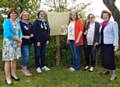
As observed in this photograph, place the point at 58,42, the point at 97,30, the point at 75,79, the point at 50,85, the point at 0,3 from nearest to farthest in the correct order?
1. the point at 50,85
2. the point at 75,79
3. the point at 97,30
4. the point at 58,42
5. the point at 0,3

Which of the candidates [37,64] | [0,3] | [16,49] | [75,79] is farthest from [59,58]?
[0,3]

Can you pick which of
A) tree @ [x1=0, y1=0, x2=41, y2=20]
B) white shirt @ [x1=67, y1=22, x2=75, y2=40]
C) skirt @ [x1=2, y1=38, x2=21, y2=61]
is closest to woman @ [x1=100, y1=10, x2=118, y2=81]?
white shirt @ [x1=67, y1=22, x2=75, y2=40]

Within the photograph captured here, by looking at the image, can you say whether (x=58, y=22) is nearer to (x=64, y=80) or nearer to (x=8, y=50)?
(x=64, y=80)

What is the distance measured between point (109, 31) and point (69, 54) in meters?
3.11

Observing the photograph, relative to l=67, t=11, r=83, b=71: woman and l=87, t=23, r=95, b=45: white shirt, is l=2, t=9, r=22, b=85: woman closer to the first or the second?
l=67, t=11, r=83, b=71: woman

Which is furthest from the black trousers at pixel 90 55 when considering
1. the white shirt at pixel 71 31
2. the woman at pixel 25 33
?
the woman at pixel 25 33

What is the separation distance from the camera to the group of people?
889 centimetres

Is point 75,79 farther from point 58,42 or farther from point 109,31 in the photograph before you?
point 58,42

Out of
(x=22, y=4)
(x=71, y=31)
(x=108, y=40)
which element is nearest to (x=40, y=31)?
(x=71, y=31)

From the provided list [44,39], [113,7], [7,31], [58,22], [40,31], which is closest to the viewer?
[7,31]

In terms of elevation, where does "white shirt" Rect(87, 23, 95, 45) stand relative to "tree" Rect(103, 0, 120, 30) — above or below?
below

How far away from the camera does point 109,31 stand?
362 inches

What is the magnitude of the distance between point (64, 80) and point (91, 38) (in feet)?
5.13

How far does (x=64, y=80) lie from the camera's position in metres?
9.51
